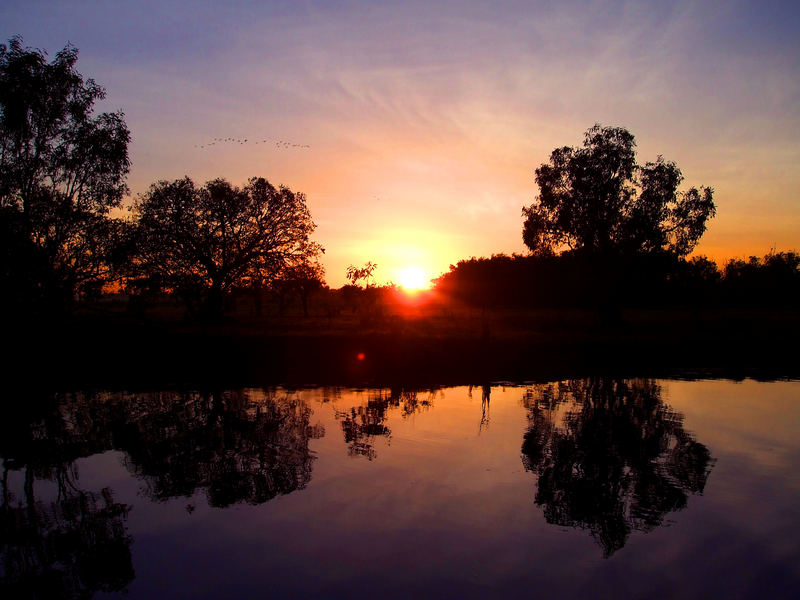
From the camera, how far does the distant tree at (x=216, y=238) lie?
163 ft

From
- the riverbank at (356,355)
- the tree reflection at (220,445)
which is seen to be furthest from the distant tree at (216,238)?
the tree reflection at (220,445)

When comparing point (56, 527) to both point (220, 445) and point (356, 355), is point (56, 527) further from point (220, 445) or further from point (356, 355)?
point (356, 355)

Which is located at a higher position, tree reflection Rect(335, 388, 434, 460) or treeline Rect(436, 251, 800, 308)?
treeline Rect(436, 251, 800, 308)

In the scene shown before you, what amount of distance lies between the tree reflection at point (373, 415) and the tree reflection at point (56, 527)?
586 centimetres

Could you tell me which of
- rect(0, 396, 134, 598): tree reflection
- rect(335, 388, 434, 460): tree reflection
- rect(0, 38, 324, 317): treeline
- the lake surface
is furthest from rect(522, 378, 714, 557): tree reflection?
rect(0, 38, 324, 317): treeline

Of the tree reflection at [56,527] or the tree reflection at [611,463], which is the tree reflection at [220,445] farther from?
the tree reflection at [611,463]

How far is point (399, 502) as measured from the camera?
10758 millimetres

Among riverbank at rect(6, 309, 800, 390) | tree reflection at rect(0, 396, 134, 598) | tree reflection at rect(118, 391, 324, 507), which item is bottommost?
tree reflection at rect(0, 396, 134, 598)

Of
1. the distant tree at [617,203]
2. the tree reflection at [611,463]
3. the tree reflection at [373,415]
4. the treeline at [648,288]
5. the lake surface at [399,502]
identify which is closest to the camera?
the lake surface at [399,502]

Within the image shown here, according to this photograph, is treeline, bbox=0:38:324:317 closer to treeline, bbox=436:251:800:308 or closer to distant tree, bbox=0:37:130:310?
distant tree, bbox=0:37:130:310

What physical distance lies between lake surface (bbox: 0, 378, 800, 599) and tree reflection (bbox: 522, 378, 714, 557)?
0.20 feet

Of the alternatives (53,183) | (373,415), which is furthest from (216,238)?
(373,415)

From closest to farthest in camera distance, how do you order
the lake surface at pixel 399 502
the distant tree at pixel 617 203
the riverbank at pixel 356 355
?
1. the lake surface at pixel 399 502
2. the riverbank at pixel 356 355
3. the distant tree at pixel 617 203

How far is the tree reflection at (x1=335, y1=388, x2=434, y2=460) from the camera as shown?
1477 cm
